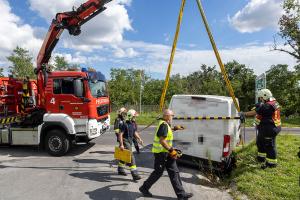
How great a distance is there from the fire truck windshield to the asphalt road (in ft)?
6.62

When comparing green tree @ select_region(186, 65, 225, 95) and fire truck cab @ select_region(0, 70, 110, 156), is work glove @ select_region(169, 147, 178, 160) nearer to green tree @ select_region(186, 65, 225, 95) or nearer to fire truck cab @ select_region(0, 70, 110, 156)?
fire truck cab @ select_region(0, 70, 110, 156)

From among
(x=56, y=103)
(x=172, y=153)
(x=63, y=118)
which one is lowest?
(x=172, y=153)

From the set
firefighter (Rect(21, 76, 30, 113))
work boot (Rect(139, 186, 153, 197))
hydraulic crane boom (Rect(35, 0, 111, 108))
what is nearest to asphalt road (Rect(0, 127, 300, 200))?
work boot (Rect(139, 186, 153, 197))

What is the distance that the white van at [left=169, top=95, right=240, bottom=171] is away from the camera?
6.72 meters

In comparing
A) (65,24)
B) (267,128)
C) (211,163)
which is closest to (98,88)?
(65,24)

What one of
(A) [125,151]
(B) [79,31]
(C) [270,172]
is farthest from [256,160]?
(B) [79,31]

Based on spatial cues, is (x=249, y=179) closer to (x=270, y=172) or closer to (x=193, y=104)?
(x=270, y=172)

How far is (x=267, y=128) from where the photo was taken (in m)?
6.68

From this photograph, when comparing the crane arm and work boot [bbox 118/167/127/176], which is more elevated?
the crane arm

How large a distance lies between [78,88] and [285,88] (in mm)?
39425

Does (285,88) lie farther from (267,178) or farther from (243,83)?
(267,178)

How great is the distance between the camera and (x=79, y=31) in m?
10.7

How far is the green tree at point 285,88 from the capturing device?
39.4 metres

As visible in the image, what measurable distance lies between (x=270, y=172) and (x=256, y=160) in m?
0.84
